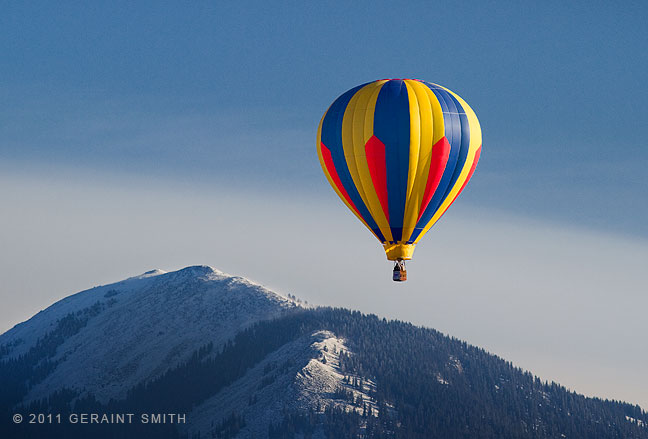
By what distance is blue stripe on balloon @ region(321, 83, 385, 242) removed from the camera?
259 feet

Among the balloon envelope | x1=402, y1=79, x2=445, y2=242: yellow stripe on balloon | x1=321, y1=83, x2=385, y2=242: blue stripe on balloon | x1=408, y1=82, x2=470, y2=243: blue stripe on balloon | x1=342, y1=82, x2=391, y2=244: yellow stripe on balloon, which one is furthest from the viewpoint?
x1=321, y1=83, x2=385, y2=242: blue stripe on balloon

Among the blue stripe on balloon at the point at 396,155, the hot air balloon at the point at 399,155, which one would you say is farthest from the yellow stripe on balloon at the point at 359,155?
the blue stripe on balloon at the point at 396,155

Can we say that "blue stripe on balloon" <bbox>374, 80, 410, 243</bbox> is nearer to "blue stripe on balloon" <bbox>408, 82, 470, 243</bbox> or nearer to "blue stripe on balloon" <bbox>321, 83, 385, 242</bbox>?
"blue stripe on balloon" <bbox>321, 83, 385, 242</bbox>

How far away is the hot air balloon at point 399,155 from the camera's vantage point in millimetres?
76688

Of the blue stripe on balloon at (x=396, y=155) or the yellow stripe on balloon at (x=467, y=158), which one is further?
the yellow stripe on balloon at (x=467, y=158)

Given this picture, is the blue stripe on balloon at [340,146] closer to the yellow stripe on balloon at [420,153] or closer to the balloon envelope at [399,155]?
the balloon envelope at [399,155]

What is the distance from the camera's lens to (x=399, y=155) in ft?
252

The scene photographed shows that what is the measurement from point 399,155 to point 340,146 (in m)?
6.61

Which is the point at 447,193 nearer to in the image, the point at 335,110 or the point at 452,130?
the point at 452,130

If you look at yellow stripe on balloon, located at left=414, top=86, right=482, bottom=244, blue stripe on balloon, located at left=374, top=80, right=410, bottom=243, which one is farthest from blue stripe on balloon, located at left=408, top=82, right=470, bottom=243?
blue stripe on balloon, located at left=374, top=80, right=410, bottom=243

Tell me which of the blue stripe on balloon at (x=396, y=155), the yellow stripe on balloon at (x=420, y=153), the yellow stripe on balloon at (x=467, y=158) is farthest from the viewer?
the yellow stripe on balloon at (x=467, y=158)

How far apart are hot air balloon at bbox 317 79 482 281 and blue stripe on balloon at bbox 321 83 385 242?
103mm

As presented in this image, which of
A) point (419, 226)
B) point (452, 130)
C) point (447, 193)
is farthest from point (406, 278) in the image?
point (452, 130)

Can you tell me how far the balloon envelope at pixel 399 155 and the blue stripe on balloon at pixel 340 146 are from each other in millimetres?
105
